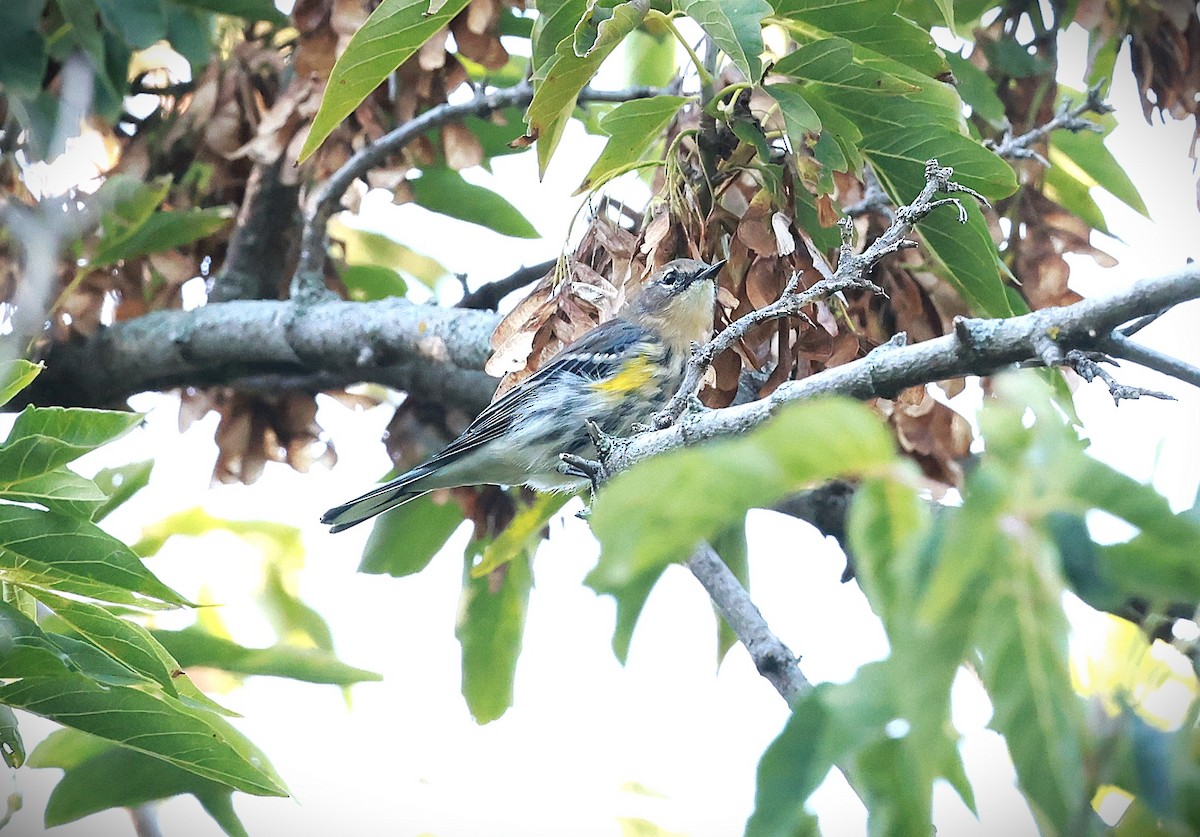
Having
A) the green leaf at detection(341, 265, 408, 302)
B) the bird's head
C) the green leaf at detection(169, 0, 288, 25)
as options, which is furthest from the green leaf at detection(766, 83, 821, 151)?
the green leaf at detection(341, 265, 408, 302)

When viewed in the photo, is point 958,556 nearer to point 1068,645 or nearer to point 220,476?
point 1068,645

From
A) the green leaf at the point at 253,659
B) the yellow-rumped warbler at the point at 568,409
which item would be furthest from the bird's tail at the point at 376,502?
the green leaf at the point at 253,659

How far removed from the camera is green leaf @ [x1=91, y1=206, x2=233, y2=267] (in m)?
3.68

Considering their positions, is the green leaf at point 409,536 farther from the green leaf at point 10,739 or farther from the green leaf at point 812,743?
the green leaf at point 812,743

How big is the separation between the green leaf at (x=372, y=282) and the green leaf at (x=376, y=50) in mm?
2332

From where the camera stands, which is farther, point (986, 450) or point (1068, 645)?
point (986, 450)

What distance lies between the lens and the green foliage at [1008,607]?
75cm

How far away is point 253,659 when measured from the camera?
3006 millimetres

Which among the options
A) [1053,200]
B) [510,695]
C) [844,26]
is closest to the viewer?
[844,26]

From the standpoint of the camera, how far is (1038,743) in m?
0.76

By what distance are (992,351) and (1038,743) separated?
0.85 metres

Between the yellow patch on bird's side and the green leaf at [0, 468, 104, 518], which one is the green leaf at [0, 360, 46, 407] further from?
the yellow patch on bird's side

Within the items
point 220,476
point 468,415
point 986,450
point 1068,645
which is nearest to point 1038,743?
point 1068,645

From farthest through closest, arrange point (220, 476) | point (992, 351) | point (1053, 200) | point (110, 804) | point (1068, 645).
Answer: point (220, 476) < point (1053, 200) < point (110, 804) < point (992, 351) < point (1068, 645)
